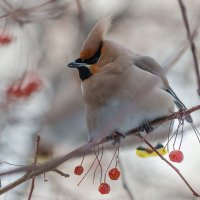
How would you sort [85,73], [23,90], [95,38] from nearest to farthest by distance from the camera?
[23,90]
[95,38]
[85,73]

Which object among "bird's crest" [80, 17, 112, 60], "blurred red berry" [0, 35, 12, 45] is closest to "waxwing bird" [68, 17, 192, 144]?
"bird's crest" [80, 17, 112, 60]

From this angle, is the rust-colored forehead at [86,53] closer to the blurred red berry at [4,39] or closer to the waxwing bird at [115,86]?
the waxwing bird at [115,86]

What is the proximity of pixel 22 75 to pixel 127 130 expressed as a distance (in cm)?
58

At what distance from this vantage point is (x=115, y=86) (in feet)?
10.5

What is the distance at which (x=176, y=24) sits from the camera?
698 cm

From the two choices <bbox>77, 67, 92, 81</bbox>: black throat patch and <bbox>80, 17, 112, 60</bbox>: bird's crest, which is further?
<bbox>77, 67, 92, 81</bbox>: black throat patch

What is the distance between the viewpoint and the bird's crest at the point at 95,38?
3121mm

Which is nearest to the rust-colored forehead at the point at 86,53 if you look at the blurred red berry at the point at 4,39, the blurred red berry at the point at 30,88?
the blurred red berry at the point at 30,88

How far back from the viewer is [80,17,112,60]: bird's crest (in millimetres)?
3121

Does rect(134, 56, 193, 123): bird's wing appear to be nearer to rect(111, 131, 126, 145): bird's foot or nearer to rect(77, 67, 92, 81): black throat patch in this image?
rect(77, 67, 92, 81): black throat patch

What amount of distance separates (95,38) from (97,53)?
0.33ft

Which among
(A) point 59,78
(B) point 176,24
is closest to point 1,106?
(A) point 59,78

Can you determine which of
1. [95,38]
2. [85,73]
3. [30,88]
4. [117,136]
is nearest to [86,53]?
[95,38]

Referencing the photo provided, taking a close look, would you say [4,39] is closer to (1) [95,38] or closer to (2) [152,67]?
(1) [95,38]
